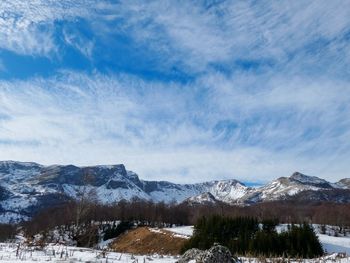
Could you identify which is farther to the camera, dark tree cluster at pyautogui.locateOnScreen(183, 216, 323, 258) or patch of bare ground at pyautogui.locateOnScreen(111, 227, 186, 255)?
patch of bare ground at pyautogui.locateOnScreen(111, 227, 186, 255)

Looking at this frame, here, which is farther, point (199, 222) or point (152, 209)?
point (152, 209)

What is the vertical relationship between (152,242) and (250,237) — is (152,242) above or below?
below

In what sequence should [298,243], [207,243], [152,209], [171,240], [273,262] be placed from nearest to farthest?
[273,262] → [298,243] → [207,243] → [171,240] → [152,209]

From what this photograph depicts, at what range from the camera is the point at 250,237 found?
85.7 meters

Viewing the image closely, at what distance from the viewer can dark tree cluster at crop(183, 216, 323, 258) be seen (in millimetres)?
66181

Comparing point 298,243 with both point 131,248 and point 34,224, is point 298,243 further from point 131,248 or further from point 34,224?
point 34,224

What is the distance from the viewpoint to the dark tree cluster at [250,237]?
6618cm

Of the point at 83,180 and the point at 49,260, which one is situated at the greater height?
the point at 83,180

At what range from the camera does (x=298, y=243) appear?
66.6 meters

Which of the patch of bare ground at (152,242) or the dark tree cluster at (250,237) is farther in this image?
the patch of bare ground at (152,242)

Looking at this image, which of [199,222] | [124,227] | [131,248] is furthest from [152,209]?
[199,222]

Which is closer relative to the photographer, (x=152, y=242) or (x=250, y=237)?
(x=250, y=237)

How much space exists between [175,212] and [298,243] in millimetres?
128032

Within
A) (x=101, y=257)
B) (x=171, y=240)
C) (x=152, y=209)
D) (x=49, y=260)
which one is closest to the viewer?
(x=49, y=260)
